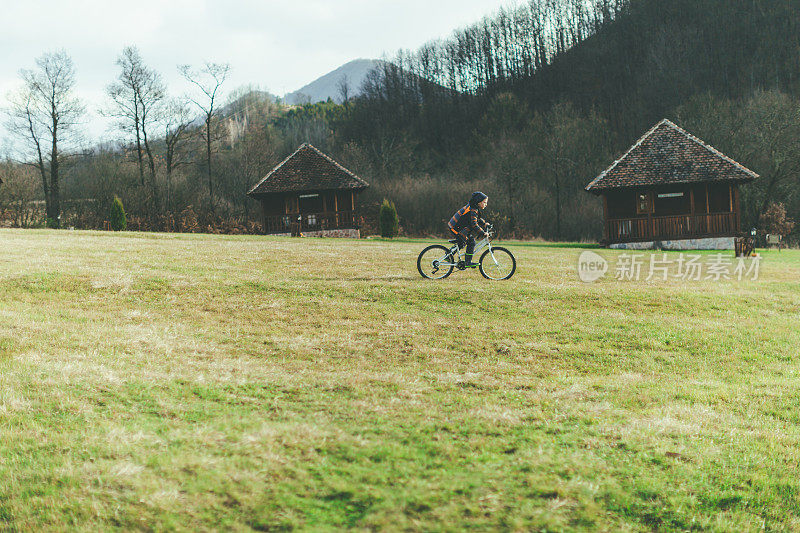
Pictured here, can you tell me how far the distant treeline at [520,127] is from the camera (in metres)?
49.7

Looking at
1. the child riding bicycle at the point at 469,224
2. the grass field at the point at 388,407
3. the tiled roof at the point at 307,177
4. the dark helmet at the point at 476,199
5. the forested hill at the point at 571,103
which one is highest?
the forested hill at the point at 571,103

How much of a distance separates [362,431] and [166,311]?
22.7ft

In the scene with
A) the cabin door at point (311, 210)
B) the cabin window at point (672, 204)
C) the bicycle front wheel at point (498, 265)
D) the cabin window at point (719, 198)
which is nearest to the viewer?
the bicycle front wheel at point (498, 265)

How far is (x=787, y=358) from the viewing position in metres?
9.88

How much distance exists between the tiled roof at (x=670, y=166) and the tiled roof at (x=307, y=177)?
662 inches

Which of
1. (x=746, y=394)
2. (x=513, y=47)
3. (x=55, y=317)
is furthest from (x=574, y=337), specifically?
(x=513, y=47)

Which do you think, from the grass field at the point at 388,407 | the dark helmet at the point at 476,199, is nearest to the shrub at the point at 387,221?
the grass field at the point at 388,407

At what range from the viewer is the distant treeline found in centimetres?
4966

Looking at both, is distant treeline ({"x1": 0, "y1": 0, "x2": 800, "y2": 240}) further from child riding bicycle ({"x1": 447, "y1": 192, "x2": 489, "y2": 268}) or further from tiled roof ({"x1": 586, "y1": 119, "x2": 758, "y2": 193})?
child riding bicycle ({"x1": 447, "y1": 192, "x2": 489, "y2": 268})

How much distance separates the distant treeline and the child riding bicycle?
118ft

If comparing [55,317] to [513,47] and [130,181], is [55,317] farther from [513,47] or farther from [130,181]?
[513,47]

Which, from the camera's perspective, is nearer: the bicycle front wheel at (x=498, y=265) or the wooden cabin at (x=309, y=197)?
the bicycle front wheel at (x=498, y=265)

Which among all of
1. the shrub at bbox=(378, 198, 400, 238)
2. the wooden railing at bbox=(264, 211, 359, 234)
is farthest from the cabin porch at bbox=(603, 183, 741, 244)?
the wooden railing at bbox=(264, 211, 359, 234)

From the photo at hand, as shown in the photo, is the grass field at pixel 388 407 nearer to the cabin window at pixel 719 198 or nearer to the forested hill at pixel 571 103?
the cabin window at pixel 719 198
